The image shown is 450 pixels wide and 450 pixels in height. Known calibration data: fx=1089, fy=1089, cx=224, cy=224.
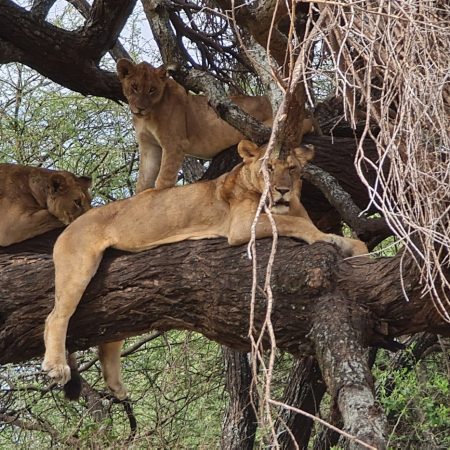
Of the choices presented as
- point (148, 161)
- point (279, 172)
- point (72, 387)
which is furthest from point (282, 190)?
point (148, 161)

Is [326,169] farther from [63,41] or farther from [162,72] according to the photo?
[63,41]

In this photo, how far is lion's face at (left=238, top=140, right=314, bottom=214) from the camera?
5426 millimetres

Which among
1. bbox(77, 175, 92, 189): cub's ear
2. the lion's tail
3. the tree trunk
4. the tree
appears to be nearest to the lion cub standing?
the tree

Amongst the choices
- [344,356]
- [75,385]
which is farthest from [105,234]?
[344,356]

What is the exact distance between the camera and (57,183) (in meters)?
6.87

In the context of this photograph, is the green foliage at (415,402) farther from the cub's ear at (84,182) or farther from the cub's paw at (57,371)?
the cub's ear at (84,182)

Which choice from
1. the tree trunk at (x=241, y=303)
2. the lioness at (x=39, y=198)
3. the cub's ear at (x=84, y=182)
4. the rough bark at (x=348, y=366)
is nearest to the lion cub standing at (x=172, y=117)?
the cub's ear at (x=84, y=182)

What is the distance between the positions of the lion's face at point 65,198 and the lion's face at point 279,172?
4.82 ft

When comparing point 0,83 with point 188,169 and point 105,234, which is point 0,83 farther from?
point 105,234

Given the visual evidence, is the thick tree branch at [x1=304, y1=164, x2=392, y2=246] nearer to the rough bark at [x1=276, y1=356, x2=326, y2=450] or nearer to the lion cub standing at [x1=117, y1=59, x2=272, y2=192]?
the lion cub standing at [x1=117, y1=59, x2=272, y2=192]

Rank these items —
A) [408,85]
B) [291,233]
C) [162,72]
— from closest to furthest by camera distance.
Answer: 1. [408,85]
2. [291,233]
3. [162,72]

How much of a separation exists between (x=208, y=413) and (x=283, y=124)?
4.02 metres

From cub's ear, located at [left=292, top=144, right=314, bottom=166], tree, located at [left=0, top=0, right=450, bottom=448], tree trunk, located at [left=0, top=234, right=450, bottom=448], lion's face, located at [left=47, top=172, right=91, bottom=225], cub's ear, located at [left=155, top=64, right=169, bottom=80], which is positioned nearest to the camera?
tree, located at [left=0, top=0, right=450, bottom=448]

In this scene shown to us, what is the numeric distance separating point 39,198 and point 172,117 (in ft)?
3.43
